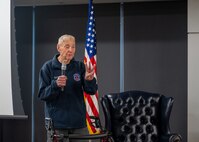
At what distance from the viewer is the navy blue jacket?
2254 mm

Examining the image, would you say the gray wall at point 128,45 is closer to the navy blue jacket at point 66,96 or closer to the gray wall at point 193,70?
the gray wall at point 193,70

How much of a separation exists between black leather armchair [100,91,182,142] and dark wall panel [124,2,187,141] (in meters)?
0.94

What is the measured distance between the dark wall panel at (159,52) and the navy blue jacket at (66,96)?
193 centimetres

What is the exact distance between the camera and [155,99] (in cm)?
322

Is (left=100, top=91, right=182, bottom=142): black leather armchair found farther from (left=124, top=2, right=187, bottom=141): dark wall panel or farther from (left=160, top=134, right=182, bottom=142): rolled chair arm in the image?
(left=124, top=2, right=187, bottom=141): dark wall panel

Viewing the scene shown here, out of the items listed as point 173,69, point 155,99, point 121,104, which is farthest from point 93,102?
point 173,69

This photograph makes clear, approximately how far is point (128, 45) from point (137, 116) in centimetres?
133

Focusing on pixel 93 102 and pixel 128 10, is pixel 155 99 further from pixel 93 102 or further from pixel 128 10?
pixel 128 10

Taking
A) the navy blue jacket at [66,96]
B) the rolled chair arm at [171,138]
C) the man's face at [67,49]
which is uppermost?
the man's face at [67,49]

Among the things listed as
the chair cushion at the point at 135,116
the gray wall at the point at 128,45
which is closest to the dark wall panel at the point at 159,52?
the gray wall at the point at 128,45

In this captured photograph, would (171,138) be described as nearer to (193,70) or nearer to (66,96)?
(66,96)

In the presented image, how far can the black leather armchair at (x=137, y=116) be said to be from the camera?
3080 mm

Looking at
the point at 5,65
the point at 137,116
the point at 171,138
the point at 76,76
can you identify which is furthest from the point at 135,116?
the point at 5,65

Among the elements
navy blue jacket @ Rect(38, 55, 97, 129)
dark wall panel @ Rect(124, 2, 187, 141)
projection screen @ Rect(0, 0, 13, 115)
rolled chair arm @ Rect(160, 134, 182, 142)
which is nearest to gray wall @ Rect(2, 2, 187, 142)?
dark wall panel @ Rect(124, 2, 187, 141)
